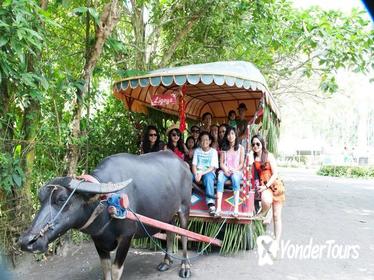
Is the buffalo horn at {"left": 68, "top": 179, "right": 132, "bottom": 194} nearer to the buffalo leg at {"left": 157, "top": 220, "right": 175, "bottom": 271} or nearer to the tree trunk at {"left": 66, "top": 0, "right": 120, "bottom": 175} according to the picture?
the buffalo leg at {"left": 157, "top": 220, "right": 175, "bottom": 271}

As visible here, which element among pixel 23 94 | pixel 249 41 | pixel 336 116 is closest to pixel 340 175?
pixel 249 41

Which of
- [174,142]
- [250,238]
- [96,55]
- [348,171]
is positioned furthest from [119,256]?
[348,171]

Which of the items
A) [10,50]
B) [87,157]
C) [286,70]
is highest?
[286,70]

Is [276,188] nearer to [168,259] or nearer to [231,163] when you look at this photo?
[231,163]

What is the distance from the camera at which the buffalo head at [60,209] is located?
322 centimetres

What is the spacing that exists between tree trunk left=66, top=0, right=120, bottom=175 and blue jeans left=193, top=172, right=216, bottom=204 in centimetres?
184

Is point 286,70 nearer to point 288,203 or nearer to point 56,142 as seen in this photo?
point 288,203

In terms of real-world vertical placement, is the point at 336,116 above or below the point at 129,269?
above

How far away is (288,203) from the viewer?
10906mm

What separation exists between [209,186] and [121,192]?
1.90 meters

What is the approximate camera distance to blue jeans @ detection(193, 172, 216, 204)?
18.6ft

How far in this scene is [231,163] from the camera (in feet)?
19.0

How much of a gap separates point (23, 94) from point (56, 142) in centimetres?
94

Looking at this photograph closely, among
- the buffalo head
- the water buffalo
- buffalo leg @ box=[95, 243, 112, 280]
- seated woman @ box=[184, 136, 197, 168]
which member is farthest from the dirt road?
the buffalo head
